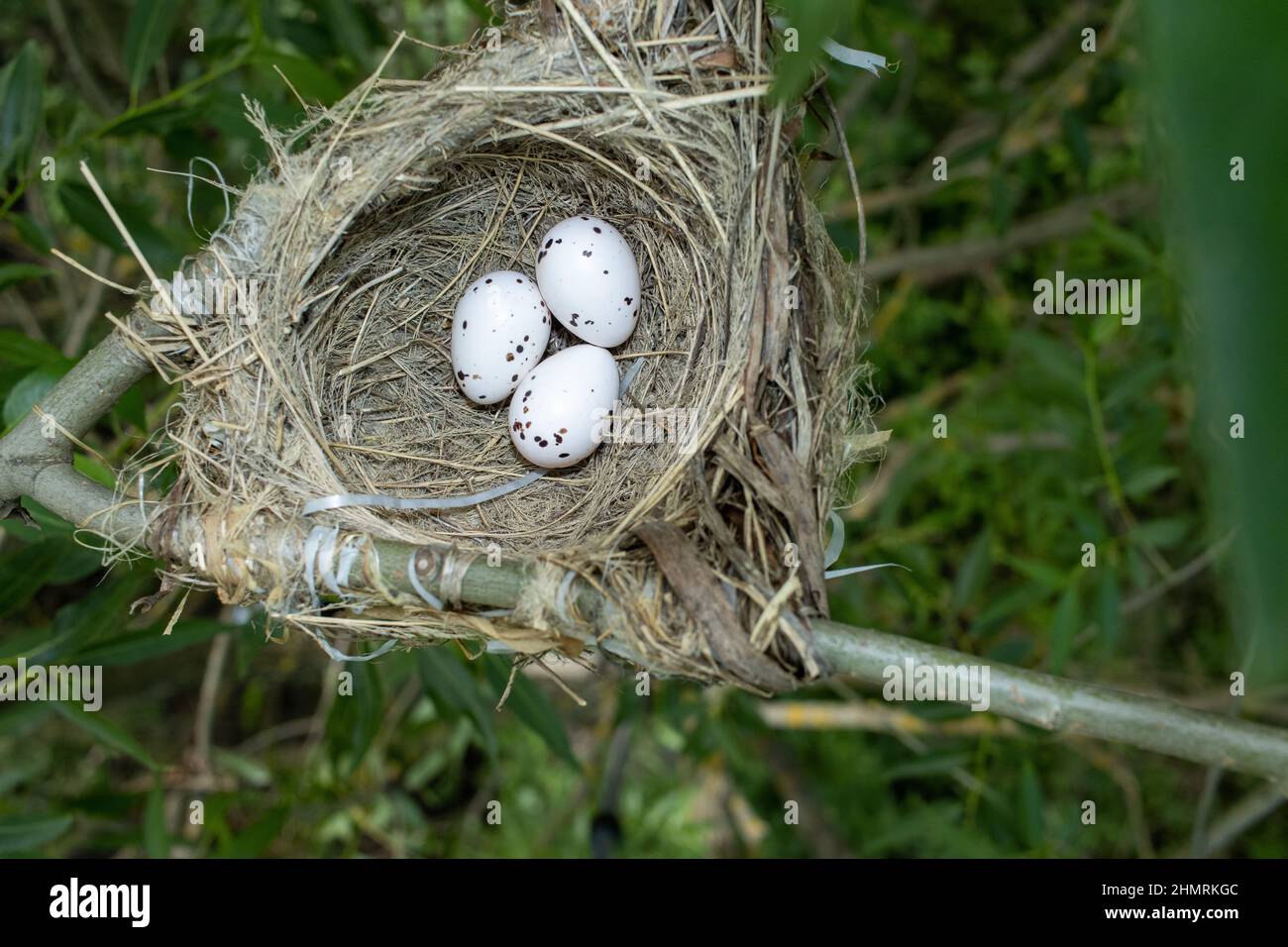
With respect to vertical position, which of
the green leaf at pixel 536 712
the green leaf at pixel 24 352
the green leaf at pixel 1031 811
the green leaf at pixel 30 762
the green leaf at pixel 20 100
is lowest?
the green leaf at pixel 1031 811

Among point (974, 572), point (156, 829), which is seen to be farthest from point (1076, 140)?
point (156, 829)

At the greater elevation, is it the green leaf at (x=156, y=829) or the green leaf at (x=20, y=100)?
the green leaf at (x=20, y=100)

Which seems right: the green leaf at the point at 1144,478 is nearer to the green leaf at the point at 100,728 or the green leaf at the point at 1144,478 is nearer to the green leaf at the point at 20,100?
the green leaf at the point at 100,728

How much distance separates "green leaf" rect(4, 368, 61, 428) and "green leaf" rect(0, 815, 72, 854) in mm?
583

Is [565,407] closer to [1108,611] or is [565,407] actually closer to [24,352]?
[24,352]

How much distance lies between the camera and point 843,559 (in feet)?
6.27

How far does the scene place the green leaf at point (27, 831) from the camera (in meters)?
1.36

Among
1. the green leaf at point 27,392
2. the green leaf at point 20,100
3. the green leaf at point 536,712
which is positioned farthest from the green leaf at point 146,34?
the green leaf at point 536,712

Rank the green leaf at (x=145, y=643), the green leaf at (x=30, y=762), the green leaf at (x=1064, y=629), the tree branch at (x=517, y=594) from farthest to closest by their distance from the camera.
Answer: the green leaf at (x=30, y=762), the green leaf at (x=1064, y=629), the green leaf at (x=145, y=643), the tree branch at (x=517, y=594)

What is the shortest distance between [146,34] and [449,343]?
27.4 inches

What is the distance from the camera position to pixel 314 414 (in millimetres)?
1480

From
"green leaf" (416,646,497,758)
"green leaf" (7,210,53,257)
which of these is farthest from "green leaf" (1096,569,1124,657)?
"green leaf" (7,210,53,257)
